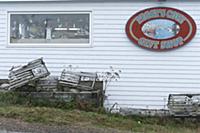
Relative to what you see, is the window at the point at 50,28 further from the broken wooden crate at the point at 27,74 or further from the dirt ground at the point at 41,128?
the dirt ground at the point at 41,128

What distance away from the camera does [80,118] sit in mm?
11508

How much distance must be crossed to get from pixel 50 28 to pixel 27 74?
2104mm

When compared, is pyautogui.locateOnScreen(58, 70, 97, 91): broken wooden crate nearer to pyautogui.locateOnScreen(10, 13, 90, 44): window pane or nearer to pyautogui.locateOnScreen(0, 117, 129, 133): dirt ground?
pyautogui.locateOnScreen(10, 13, 90, 44): window pane

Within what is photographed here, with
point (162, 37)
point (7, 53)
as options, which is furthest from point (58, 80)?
point (162, 37)

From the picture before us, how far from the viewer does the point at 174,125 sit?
12750 mm

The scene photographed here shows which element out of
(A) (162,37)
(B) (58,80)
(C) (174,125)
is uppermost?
(A) (162,37)

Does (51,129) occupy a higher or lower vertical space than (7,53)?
lower

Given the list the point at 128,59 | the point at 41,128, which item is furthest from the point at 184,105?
the point at 41,128

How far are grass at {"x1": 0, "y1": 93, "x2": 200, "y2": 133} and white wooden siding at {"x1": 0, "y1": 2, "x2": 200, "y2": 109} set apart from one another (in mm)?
1023

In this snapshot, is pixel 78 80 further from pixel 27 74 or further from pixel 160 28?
pixel 160 28

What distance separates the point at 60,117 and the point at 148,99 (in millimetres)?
3648

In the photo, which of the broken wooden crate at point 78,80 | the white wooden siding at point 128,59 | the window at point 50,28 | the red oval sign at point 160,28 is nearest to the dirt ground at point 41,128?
the broken wooden crate at point 78,80

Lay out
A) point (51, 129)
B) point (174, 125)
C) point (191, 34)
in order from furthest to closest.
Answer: point (191, 34) → point (174, 125) → point (51, 129)

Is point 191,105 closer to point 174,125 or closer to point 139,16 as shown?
point 174,125
